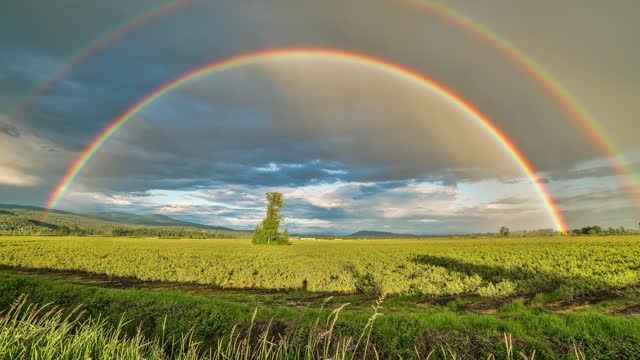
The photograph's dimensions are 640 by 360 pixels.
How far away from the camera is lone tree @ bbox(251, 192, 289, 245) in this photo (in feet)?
361

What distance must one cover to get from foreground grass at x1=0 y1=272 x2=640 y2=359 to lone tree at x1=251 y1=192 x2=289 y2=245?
91.7 metres

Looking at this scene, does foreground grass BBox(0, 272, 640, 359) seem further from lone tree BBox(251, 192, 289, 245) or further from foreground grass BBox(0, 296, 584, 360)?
lone tree BBox(251, 192, 289, 245)

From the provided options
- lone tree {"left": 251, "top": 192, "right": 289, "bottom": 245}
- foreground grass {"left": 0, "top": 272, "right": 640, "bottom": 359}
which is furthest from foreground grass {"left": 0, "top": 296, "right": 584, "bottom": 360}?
lone tree {"left": 251, "top": 192, "right": 289, "bottom": 245}

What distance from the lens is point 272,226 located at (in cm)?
11100

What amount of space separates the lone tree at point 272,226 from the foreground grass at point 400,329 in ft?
301

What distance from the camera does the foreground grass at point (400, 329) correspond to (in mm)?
10164

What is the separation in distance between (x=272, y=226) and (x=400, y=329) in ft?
330

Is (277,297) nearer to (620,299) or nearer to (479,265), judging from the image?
(620,299)

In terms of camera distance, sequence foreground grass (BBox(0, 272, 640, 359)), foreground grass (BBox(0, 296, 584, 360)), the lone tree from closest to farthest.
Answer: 1. foreground grass (BBox(0, 296, 584, 360))
2. foreground grass (BBox(0, 272, 640, 359))
3. the lone tree

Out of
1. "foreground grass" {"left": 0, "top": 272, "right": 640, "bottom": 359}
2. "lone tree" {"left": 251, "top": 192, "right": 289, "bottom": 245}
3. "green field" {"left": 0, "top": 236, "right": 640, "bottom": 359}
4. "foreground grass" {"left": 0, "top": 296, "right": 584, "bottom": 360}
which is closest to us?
"foreground grass" {"left": 0, "top": 296, "right": 584, "bottom": 360}

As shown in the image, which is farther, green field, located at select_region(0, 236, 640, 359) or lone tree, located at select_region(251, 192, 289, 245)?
lone tree, located at select_region(251, 192, 289, 245)

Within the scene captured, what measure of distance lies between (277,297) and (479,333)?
51.9 ft

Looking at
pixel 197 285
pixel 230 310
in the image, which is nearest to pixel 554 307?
pixel 230 310

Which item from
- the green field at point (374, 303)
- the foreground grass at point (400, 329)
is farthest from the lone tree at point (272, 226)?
the foreground grass at point (400, 329)
